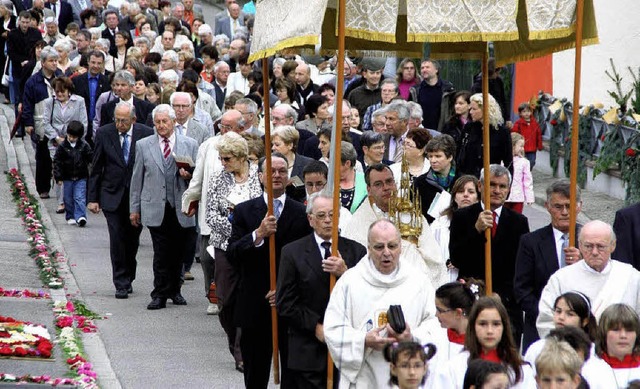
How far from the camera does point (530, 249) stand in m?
11.1

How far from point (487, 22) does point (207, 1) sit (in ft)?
116

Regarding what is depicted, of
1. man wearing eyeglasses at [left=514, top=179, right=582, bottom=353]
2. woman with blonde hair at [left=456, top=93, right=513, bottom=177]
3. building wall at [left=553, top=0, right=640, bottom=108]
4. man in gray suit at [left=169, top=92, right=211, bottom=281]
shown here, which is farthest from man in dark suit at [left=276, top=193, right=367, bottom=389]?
building wall at [left=553, top=0, right=640, bottom=108]

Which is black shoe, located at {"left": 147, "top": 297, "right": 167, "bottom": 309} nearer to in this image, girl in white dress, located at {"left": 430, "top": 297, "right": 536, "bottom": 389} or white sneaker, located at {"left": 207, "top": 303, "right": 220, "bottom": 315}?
white sneaker, located at {"left": 207, "top": 303, "right": 220, "bottom": 315}

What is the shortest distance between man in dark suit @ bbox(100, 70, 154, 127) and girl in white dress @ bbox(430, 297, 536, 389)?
10378 millimetres

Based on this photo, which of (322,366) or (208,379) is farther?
(208,379)

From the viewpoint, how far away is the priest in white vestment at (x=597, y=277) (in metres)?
10.3

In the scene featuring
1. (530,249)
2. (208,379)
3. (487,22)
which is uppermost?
(487,22)

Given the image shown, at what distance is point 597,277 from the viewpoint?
34.1ft

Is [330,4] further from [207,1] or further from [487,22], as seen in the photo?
[207,1]

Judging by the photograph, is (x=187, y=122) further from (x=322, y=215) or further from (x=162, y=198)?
(x=322, y=215)

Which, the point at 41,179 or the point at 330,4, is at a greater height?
the point at 330,4

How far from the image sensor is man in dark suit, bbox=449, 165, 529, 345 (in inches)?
464

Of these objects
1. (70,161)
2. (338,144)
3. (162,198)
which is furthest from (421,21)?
(70,161)

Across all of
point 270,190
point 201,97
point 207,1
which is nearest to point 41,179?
point 201,97
